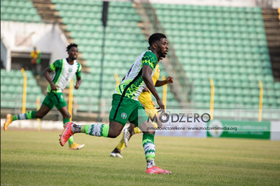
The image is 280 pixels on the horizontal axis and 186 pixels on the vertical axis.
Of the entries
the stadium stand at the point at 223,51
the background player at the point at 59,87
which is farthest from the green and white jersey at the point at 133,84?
the stadium stand at the point at 223,51

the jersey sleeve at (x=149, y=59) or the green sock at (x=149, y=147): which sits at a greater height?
→ the jersey sleeve at (x=149, y=59)

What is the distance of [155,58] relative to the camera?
5.80 m

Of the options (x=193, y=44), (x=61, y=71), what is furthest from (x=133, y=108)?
Result: (x=193, y=44)

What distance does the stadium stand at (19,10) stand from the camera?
88.0 ft

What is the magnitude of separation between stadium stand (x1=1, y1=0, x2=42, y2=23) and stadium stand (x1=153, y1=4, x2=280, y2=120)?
8.13 meters

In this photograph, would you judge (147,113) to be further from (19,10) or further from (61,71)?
(19,10)

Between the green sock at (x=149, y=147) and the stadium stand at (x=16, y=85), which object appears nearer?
the green sock at (x=149, y=147)

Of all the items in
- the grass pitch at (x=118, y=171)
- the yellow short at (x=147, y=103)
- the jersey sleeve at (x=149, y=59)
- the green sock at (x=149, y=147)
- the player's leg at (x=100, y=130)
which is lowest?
the grass pitch at (x=118, y=171)

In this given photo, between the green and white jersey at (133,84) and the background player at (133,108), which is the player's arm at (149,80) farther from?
the green and white jersey at (133,84)

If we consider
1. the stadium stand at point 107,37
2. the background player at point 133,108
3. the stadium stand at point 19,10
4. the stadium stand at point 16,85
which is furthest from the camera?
the stadium stand at point 19,10

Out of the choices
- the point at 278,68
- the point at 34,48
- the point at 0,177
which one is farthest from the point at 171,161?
the point at 278,68

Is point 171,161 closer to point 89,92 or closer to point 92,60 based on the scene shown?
point 89,92

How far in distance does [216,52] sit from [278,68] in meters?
3.96

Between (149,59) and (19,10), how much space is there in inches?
929
